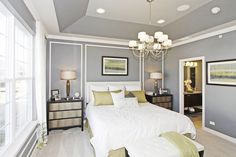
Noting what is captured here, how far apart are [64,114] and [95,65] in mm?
1704

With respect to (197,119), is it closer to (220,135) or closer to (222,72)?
(220,135)

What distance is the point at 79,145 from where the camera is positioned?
116 inches

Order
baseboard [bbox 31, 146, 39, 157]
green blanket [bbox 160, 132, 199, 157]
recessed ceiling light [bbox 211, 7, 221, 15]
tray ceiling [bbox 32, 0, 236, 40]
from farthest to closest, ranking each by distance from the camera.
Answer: recessed ceiling light [bbox 211, 7, 221, 15], tray ceiling [bbox 32, 0, 236, 40], baseboard [bbox 31, 146, 39, 157], green blanket [bbox 160, 132, 199, 157]

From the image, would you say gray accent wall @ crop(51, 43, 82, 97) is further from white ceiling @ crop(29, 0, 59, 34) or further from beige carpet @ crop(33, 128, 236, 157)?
beige carpet @ crop(33, 128, 236, 157)

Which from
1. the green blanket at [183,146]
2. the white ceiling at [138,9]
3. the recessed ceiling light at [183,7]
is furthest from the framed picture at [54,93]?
the recessed ceiling light at [183,7]

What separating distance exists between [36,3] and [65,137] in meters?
2.84

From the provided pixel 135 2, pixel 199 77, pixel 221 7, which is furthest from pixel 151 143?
pixel 199 77

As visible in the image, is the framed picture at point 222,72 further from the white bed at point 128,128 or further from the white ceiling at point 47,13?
the white ceiling at point 47,13

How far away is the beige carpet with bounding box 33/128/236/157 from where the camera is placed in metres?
2.60

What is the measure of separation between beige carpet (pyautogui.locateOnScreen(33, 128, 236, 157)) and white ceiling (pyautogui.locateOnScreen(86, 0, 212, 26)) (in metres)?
3.04

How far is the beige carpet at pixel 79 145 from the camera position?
2.60 m

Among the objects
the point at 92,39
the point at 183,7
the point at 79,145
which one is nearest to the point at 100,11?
the point at 92,39

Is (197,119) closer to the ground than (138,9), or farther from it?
closer to the ground

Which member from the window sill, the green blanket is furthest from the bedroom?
the green blanket
